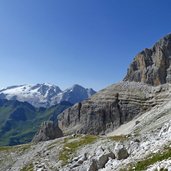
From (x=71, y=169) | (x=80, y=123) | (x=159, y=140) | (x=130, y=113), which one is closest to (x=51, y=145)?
(x=71, y=169)

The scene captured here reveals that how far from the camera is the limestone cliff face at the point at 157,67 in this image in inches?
7200

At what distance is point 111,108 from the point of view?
17150 centimetres

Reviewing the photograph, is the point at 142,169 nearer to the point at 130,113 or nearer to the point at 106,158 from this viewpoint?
the point at 106,158

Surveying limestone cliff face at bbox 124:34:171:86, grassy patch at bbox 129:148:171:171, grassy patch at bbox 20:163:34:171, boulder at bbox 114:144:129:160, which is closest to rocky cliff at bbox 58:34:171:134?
limestone cliff face at bbox 124:34:171:86

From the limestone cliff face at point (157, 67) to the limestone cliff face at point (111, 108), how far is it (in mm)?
8635

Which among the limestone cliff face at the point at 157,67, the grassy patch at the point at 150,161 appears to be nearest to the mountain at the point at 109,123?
the limestone cliff face at the point at 157,67

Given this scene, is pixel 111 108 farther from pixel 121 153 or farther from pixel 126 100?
pixel 121 153

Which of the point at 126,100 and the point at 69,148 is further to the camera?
the point at 126,100

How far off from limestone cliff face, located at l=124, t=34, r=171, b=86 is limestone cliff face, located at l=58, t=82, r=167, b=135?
864 centimetres

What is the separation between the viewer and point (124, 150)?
46.3m

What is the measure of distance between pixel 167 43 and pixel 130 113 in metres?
56.6

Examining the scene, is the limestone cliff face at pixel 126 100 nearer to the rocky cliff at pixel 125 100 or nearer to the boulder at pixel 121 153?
A: the rocky cliff at pixel 125 100

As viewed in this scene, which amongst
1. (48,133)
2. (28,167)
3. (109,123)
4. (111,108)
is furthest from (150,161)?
(111,108)

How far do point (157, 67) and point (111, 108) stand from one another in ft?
129
